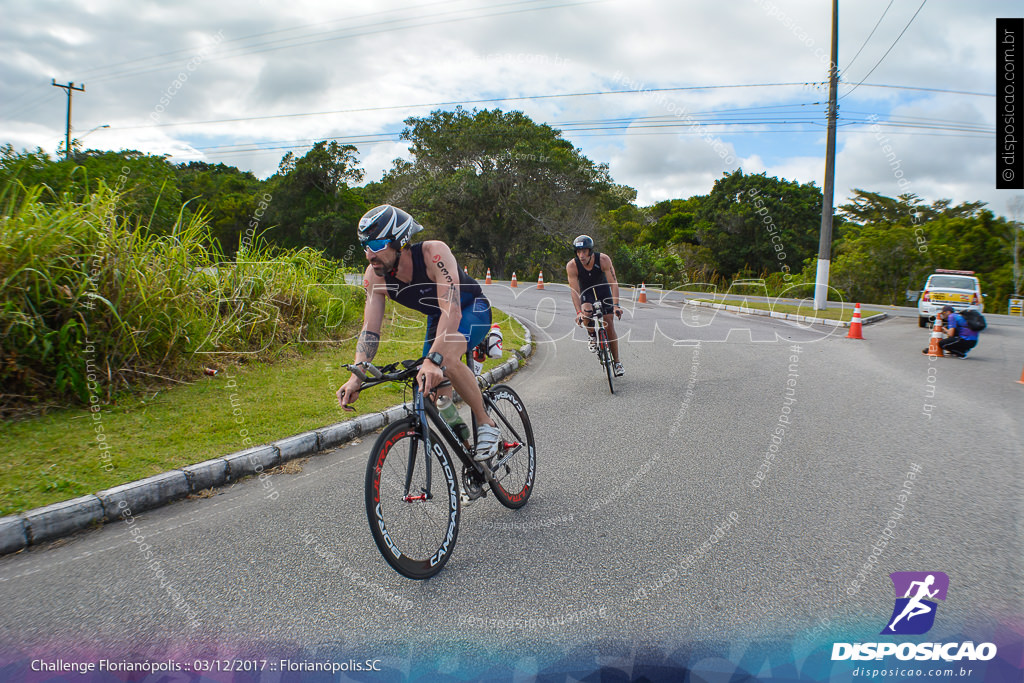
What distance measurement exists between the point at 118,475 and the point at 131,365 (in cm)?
259

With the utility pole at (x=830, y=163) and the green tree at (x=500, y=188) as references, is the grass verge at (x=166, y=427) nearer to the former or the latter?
the utility pole at (x=830, y=163)

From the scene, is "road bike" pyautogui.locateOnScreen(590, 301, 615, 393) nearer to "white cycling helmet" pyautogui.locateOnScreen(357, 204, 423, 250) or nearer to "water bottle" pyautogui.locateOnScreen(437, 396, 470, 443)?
"water bottle" pyautogui.locateOnScreen(437, 396, 470, 443)

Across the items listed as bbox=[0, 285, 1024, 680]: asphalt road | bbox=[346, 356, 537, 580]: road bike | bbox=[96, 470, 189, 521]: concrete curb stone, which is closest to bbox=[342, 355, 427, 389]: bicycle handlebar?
bbox=[346, 356, 537, 580]: road bike

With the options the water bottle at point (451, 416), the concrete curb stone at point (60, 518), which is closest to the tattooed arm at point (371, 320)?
the water bottle at point (451, 416)

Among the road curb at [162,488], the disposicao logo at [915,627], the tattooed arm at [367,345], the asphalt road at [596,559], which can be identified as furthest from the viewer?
the road curb at [162,488]

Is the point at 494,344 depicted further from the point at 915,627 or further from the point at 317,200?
the point at 317,200

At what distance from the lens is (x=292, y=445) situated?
5.24 metres

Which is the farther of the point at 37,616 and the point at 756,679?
the point at 37,616

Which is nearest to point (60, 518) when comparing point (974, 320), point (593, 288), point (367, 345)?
point (367, 345)

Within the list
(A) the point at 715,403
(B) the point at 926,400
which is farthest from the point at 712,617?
(B) the point at 926,400

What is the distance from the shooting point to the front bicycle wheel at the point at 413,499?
2.99 metres

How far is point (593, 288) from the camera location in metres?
8.06

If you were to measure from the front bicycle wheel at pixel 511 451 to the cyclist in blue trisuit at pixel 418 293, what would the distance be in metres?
0.29

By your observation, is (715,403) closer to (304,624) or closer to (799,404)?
(799,404)
